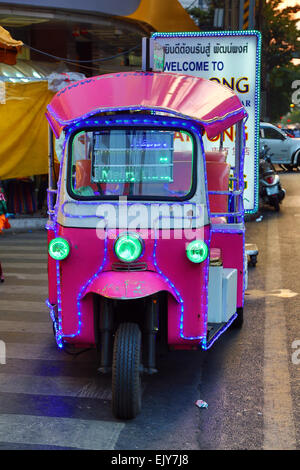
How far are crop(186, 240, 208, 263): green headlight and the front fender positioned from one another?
280 millimetres

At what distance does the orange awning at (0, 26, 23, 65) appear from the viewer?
28.5 ft

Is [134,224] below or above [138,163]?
below

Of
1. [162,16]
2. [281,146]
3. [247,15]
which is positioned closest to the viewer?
[247,15]

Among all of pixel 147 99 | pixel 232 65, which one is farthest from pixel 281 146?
pixel 147 99

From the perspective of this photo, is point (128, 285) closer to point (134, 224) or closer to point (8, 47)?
point (134, 224)

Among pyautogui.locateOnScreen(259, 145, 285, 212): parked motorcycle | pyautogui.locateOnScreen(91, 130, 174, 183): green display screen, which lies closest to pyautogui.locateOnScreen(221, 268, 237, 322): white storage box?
pyautogui.locateOnScreen(91, 130, 174, 183): green display screen

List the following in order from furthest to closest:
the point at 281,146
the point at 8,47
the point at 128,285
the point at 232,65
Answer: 1. the point at 281,146
2. the point at 232,65
3. the point at 8,47
4. the point at 128,285

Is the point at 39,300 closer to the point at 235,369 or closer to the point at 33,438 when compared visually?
the point at 235,369

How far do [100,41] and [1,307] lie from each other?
1181 cm

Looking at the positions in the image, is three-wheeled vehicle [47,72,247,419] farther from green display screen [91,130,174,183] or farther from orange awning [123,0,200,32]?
orange awning [123,0,200,32]

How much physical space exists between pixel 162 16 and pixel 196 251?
13512 millimetres

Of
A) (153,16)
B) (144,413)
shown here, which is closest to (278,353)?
(144,413)

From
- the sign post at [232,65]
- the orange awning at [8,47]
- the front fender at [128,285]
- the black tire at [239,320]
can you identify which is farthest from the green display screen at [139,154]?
the sign post at [232,65]

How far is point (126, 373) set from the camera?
4.73 metres
